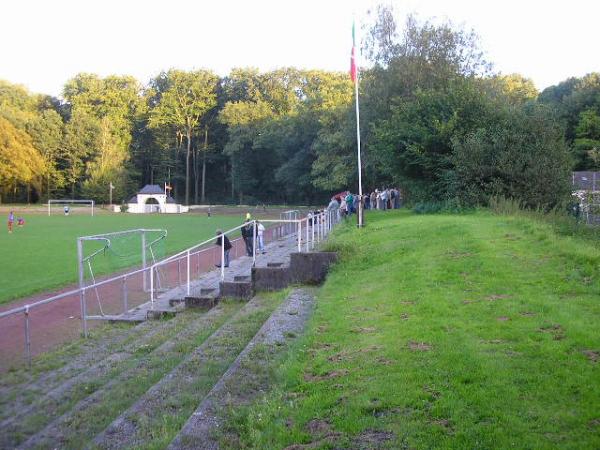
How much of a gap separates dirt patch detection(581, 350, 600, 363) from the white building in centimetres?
7216

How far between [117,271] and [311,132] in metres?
50.9

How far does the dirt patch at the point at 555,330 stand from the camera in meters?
6.33

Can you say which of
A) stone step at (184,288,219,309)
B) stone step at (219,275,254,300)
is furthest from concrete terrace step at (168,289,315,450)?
stone step at (184,288,219,309)

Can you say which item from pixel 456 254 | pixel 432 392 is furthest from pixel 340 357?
pixel 456 254

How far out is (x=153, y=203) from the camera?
258 feet

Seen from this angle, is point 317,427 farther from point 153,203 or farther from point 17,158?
point 17,158

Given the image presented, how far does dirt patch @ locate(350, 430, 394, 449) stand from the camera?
4.14 meters

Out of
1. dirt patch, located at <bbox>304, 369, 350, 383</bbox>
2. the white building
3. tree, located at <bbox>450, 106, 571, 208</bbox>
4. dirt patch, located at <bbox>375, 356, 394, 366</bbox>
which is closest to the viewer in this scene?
dirt patch, located at <bbox>304, 369, 350, 383</bbox>

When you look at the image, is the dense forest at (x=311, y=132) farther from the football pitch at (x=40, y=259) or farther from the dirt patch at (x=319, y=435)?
the dirt patch at (x=319, y=435)

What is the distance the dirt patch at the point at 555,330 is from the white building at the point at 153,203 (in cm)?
7126

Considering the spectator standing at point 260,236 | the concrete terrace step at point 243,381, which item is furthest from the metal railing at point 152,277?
the concrete terrace step at point 243,381

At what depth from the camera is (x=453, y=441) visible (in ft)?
13.4

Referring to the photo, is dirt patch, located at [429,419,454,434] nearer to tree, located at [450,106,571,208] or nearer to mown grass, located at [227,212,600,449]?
mown grass, located at [227,212,600,449]

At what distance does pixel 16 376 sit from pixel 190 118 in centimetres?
7865
